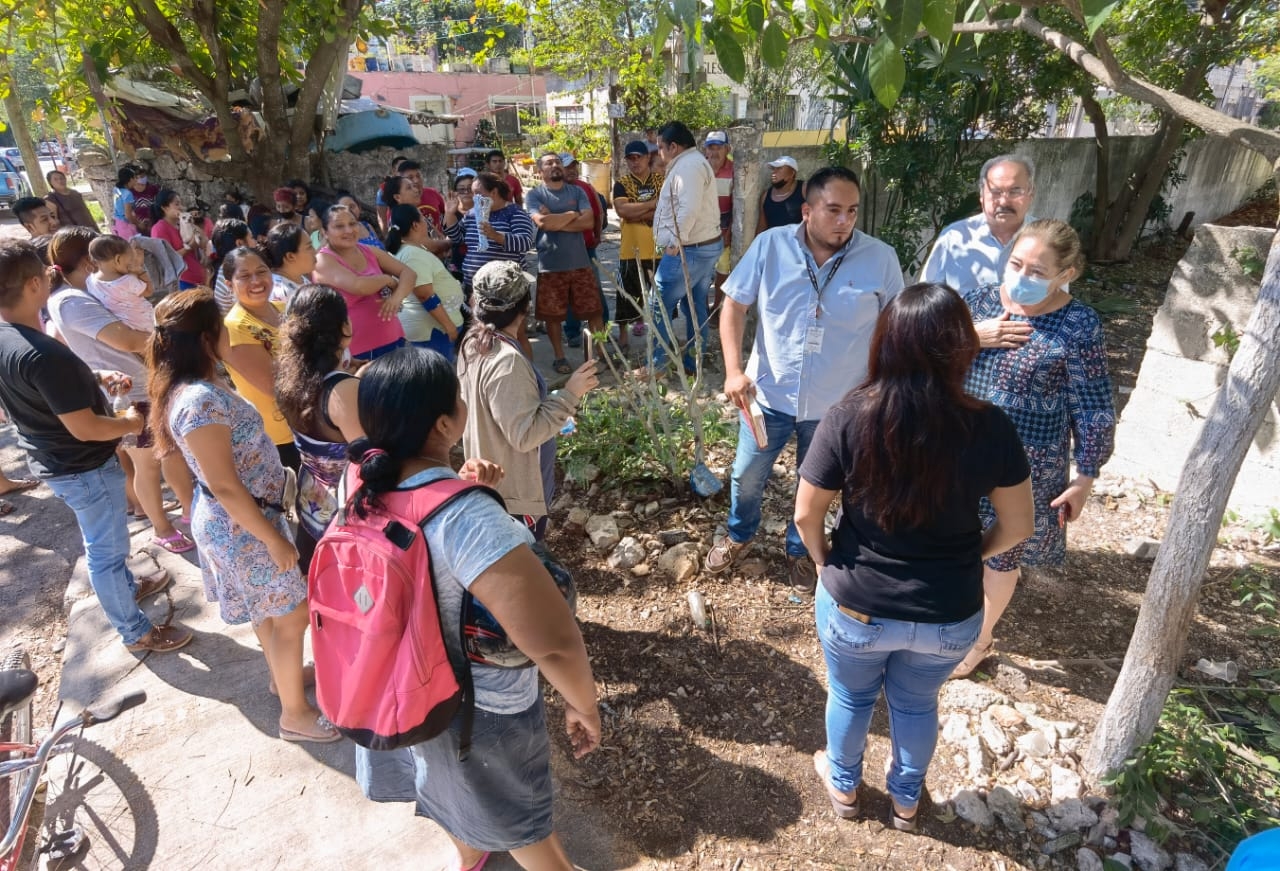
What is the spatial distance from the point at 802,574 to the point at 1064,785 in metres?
1.30

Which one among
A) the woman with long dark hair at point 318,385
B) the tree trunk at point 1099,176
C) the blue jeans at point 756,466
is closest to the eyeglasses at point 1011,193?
the blue jeans at point 756,466

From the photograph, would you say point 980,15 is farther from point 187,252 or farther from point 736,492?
point 187,252

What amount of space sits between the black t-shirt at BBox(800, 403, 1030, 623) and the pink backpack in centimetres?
89

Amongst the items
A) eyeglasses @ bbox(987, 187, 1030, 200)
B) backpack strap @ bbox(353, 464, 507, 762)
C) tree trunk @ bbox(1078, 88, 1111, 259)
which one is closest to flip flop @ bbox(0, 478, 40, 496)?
backpack strap @ bbox(353, 464, 507, 762)

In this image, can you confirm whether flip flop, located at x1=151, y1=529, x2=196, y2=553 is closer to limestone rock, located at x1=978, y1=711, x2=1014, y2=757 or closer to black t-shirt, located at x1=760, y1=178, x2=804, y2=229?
limestone rock, located at x1=978, y1=711, x2=1014, y2=757

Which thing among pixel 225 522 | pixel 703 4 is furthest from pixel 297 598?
pixel 703 4

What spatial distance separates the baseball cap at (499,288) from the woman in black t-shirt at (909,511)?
3.83ft

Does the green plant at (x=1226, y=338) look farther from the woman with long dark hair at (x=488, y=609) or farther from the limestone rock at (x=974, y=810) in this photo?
the woman with long dark hair at (x=488, y=609)

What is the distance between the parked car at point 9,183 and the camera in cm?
1850

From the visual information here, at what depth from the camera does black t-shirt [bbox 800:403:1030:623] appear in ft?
5.56

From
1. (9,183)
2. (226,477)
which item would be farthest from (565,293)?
(9,183)

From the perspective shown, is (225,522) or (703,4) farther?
(225,522)

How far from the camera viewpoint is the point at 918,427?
5.44 feet

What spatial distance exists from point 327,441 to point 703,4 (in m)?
1.73
